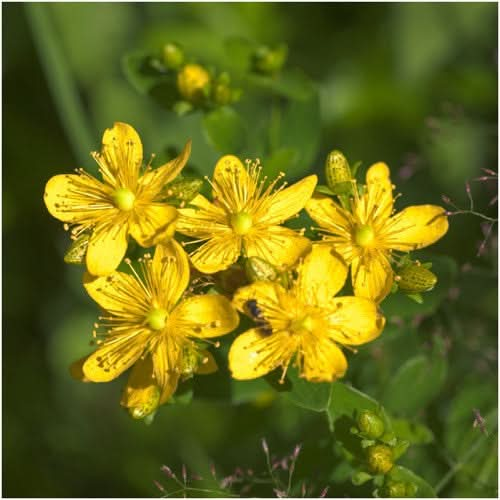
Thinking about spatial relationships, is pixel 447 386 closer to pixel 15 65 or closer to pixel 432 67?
pixel 432 67

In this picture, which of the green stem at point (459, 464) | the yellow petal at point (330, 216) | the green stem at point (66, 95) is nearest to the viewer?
the yellow petal at point (330, 216)

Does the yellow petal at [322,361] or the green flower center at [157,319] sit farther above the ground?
the green flower center at [157,319]

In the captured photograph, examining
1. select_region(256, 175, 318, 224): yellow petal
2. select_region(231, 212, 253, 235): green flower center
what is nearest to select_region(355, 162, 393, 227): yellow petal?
select_region(256, 175, 318, 224): yellow petal

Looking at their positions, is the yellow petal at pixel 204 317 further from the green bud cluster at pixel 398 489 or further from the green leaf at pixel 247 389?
the green bud cluster at pixel 398 489

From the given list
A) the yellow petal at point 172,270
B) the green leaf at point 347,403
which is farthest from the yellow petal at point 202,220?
the green leaf at point 347,403

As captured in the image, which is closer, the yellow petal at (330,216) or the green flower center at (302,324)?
the green flower center at (302,324)

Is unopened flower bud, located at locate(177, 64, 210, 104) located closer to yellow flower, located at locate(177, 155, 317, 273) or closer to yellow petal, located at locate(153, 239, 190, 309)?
yellow flower, located at locate(177, 155, 317, 273)

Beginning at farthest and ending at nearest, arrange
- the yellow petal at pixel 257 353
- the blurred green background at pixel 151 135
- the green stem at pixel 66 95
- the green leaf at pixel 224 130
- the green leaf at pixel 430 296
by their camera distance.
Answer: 1. the blurred green background at pixel 151 135
2. the green stem at pixel 66 95
3. the green leaf at pixel 224 130
4. the green leaf at pixel 430 296
5. the yellow petal at pixel 257 353
